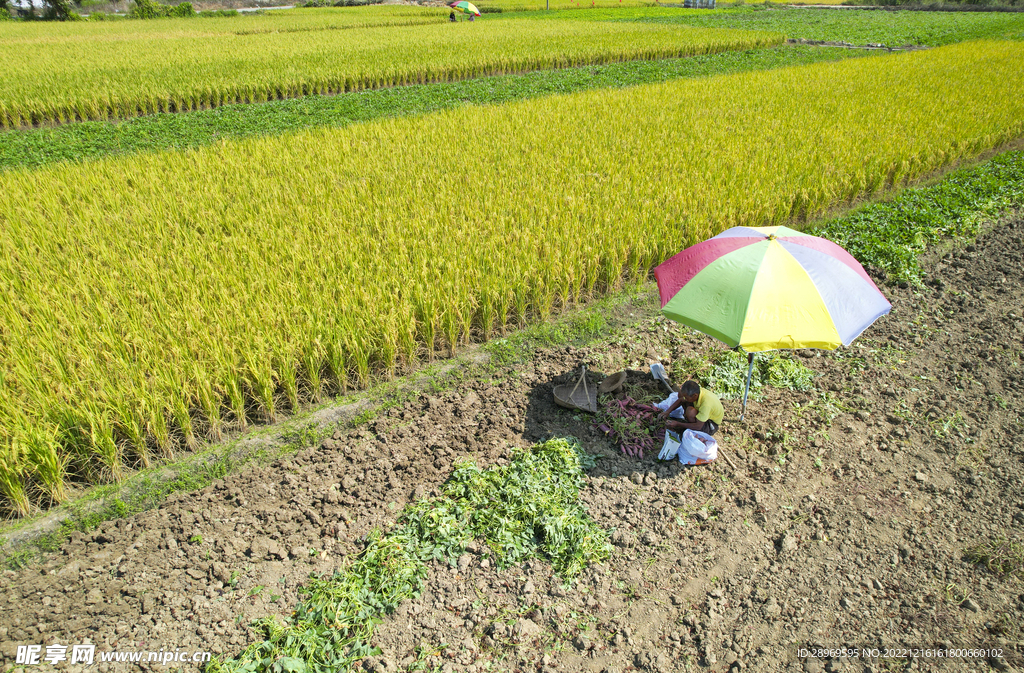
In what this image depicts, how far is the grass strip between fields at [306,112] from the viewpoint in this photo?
975cm

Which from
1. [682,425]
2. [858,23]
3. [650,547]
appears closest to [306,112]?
[682,425]

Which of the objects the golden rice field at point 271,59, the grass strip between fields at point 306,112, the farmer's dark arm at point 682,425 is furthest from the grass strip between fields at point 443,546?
the golden rice field at point 271,59

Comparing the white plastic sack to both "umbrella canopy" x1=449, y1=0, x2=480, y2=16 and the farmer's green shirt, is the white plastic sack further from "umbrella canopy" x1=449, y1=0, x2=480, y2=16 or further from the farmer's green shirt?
"umbrella canopy" x1=449, y1=0, x2=480, y2=16

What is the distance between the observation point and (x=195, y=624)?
100 inches

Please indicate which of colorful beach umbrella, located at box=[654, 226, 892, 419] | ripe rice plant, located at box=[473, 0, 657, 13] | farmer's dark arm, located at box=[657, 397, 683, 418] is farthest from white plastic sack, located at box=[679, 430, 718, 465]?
ripe rice plant, located at box=[473, 0, 657, 13]

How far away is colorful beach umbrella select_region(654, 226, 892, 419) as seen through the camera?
294 centimetres

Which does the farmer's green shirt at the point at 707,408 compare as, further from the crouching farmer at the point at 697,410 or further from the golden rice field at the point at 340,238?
the golden rice field at the point at 340,238

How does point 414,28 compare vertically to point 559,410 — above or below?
above

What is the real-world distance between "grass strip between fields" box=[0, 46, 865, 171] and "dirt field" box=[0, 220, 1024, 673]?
25.8 ft

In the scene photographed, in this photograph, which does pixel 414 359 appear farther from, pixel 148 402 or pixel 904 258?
pixel 904 258

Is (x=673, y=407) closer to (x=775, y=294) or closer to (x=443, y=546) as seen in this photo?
(x=775, y=294)

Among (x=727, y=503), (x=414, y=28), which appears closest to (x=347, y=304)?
(x=727, y=503)

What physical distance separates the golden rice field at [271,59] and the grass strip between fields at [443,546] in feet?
44.8

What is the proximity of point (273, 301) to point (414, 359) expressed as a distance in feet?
4.02
